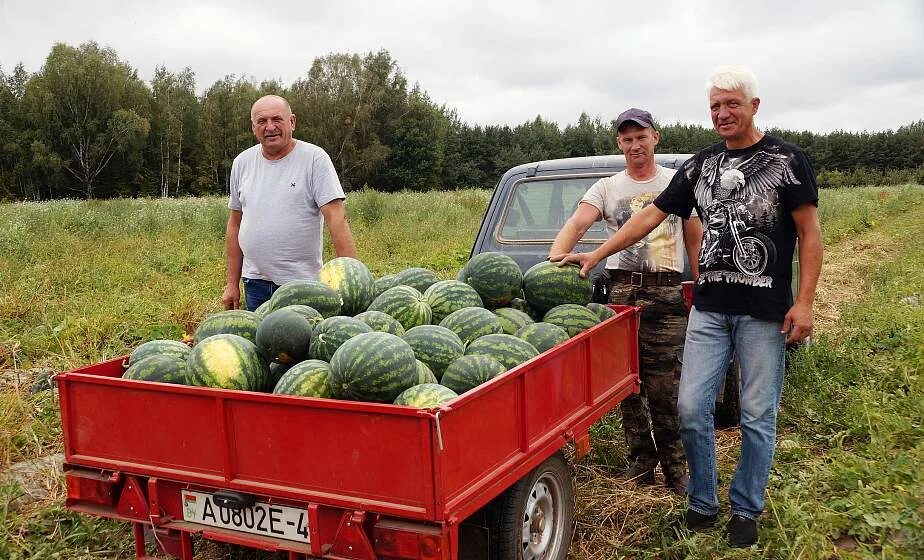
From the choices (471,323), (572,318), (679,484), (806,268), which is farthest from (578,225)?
(679,484)

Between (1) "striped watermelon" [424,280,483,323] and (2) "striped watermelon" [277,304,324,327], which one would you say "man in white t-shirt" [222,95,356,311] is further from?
(2) "striped watermelon" [277,304,324,327]

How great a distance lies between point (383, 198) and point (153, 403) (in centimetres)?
1798

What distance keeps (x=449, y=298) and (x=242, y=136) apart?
51.3 meters

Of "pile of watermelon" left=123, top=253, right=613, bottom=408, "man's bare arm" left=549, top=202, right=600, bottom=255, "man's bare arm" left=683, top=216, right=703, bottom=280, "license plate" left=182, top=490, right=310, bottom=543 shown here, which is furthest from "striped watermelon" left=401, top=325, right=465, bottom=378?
"man's bare arm" left=683, top=216, right=703, bottom=280

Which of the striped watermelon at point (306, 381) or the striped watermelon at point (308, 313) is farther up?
the striped watermelon at point (308, 313)

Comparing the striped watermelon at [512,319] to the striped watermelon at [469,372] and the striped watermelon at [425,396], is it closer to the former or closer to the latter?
the striped watermelon at [469,372]

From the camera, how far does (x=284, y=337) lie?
3082mm

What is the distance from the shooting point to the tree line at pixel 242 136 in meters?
44.8

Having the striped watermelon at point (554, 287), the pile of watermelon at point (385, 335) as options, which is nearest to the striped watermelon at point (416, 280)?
the pile of watermelon at point (385, 335)

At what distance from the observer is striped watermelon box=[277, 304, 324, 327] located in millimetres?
3295

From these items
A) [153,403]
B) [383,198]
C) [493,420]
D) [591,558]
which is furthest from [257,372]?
[383,198]

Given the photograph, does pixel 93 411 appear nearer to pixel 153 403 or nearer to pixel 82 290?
pixel 153 403

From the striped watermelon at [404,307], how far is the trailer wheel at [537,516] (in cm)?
95

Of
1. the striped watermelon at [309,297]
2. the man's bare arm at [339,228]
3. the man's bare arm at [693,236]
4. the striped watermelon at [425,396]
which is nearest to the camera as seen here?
the striped watermelon at [425,396]
